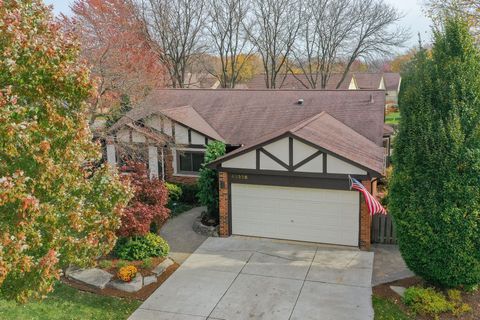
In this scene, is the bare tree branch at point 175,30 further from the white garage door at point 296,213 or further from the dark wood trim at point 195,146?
the white garage door at point 296,213

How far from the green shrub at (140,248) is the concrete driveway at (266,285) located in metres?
0.91

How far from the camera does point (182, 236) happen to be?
671 inches

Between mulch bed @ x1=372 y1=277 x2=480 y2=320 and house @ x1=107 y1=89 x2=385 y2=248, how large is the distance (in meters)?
2.64

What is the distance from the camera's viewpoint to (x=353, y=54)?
4622cm

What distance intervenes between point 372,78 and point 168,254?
155ft

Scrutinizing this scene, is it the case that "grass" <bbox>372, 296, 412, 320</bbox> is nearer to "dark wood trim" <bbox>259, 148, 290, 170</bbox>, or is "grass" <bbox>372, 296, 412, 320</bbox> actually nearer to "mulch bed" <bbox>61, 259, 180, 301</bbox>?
"dark wood trim" <bbox>259, 148, 290, 170</bbox>

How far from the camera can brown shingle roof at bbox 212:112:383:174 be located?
15180 mm

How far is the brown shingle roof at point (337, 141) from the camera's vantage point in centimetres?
1518

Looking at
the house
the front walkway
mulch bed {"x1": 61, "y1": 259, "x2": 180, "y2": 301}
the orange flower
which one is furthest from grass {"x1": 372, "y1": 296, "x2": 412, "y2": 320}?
the orange flower

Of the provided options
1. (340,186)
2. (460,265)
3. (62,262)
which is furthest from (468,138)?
(62,262)

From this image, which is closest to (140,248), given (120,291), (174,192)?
(120,291)

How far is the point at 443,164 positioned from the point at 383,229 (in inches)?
206

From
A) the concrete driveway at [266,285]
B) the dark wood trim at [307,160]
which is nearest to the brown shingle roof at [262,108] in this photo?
the dark wood trim at [307,160]

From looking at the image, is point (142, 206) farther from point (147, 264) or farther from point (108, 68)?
point (108, 68)
